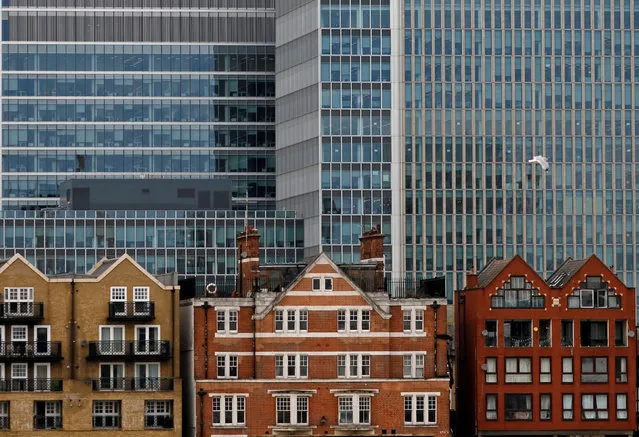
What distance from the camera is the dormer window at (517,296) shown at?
192000mm

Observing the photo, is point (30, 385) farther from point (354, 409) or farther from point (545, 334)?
point (545, 334)

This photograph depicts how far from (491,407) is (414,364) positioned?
32.1 ft

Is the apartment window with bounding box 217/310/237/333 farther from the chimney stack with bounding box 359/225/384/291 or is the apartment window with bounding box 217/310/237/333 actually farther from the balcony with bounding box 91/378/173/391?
the chimney stack with bounding box 359/225/384/291

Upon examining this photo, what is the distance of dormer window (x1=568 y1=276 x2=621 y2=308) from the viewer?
19212 centimetres

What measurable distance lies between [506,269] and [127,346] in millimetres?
30867

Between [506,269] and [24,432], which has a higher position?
[506,269]

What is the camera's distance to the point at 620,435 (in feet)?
632

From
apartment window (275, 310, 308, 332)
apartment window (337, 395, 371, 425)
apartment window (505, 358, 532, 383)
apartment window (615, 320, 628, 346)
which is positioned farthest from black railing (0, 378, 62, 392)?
apartment window (615, 320, 628, 346)

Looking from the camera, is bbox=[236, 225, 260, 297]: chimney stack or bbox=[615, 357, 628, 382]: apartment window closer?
bbox=[236, 225, 260, 297]: chimney stack

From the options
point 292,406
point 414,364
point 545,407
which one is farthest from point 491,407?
point 292,406

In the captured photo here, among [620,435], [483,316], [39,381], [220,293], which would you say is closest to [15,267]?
[39,381]

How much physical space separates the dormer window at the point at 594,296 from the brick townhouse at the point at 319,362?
12.5 meters

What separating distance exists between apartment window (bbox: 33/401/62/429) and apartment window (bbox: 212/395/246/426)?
11.6 m

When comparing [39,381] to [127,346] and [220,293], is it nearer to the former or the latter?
[127,346]
